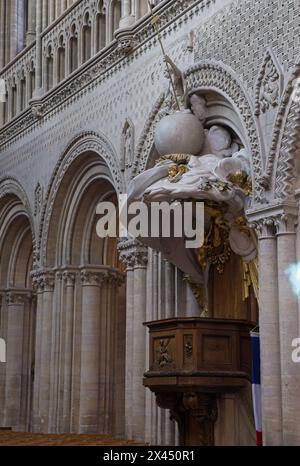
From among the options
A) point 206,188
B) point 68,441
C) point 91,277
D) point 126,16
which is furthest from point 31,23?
point 68,441

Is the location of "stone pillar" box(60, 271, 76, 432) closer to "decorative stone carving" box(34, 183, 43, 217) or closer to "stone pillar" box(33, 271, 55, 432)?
"stone pillar" box(33, 271, 55, 432)

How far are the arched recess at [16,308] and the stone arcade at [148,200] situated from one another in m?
0.03

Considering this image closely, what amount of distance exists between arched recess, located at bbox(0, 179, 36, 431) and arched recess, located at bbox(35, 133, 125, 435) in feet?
7.74

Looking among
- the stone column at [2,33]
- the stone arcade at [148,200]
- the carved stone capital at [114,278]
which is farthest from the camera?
the stone column at [2,33]

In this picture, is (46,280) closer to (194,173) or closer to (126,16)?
(126,16)

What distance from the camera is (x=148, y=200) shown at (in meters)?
12.2

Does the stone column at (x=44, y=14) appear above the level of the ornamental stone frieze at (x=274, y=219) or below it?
above

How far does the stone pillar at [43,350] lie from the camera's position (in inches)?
677

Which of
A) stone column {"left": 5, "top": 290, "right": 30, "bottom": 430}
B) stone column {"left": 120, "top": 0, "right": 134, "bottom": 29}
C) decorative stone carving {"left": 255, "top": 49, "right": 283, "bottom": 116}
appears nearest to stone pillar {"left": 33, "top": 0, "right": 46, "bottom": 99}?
stone column {"left": 120, "top": 0, "right": 134, "bottom": 29}

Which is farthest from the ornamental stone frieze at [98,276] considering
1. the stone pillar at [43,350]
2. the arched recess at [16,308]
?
the arched recess at [16,308]

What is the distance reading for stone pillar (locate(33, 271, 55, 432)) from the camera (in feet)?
56.4

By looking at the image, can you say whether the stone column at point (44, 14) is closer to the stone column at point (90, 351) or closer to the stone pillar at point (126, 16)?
the stone pillar at point (126, 16)

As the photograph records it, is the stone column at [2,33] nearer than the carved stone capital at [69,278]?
No

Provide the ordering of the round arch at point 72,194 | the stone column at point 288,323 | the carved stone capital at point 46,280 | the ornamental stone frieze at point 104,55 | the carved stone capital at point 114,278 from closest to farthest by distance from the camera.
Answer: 1. the stone column at point 288,323
2. the ornamental stone frieze at point 104,55
3. the round arch at point 72,194
4. the carved stone capital at point 114,278
5. the carved stone capital at point 46,280
